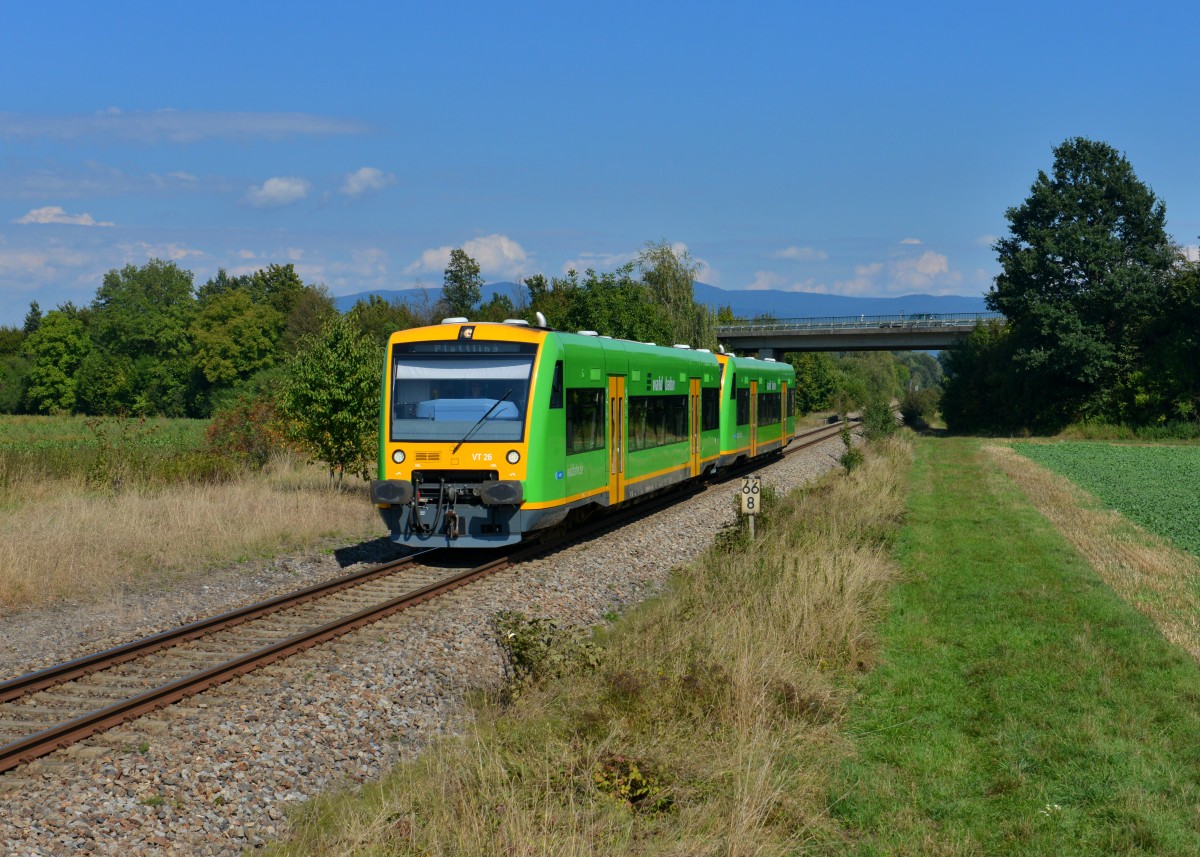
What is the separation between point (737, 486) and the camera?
2619cm

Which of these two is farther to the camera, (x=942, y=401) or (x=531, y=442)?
(x=942, y=401)

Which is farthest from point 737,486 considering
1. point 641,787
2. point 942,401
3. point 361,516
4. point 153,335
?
point 153,335

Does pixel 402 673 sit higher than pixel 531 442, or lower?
lower

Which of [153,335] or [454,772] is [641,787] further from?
[153,335]

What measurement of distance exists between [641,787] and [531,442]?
8.24 metres

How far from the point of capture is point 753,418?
97.9ft

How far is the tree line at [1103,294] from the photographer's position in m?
47.7

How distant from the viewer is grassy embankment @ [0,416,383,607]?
44.4 feet

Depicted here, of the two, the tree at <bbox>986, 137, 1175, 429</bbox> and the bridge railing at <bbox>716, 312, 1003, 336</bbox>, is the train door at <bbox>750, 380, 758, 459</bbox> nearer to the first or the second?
the tree at <bbox>986, 137, 1175, 429</bbox>

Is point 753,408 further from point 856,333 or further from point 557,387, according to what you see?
point 856,333

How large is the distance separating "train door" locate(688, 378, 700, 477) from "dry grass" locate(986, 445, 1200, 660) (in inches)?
280

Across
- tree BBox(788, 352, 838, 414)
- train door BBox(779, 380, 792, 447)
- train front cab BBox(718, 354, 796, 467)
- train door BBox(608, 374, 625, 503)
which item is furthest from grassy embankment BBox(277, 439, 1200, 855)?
tree BBox(788, 352, 838, 414)

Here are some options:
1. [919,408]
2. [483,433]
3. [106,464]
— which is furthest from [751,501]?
[919,408]

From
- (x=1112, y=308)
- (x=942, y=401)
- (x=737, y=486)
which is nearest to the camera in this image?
(x=737, y=486)
